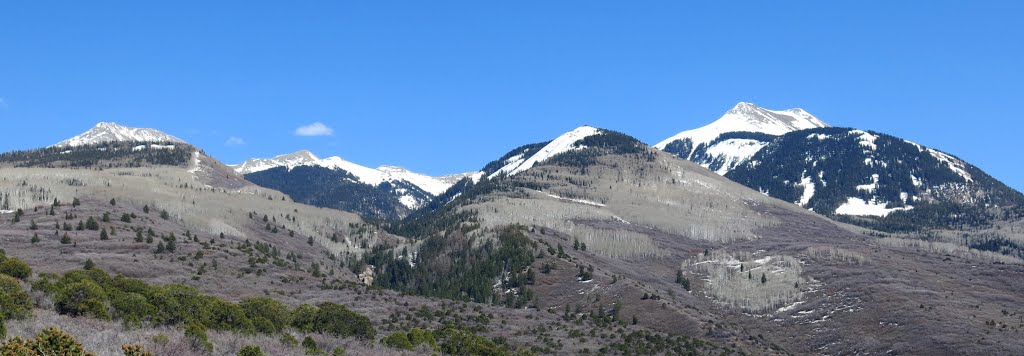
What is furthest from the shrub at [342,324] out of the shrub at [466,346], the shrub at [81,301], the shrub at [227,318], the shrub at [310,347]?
the shrub at [81,301]

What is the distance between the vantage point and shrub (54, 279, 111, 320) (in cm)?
8994

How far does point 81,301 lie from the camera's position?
Result: 3602 inches

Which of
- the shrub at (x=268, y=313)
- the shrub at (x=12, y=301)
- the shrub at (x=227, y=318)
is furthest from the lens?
the shrub at (x=268, y=313)

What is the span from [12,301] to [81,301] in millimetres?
12655

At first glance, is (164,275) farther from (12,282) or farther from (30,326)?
(30,326)

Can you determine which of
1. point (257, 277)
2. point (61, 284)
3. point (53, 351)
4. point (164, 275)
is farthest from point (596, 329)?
point (53, 351)

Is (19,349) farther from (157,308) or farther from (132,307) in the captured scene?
(157,308)

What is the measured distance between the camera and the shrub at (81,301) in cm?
8994

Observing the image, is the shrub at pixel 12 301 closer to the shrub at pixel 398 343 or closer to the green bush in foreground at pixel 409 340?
the shrub at pixel 398 343

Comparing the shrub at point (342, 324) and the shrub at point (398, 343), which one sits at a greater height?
the shrub at point (342, 324)

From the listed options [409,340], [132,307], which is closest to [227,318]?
[132,307]

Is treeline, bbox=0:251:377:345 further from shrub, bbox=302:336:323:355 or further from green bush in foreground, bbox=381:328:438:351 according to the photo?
shrub, bbox=302:336:323:355

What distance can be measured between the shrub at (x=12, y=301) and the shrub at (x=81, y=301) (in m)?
5.09

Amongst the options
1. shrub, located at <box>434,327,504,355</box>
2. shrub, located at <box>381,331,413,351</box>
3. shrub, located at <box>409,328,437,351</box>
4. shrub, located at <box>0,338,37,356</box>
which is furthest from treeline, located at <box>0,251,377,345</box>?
shrub, located at <box>0,338,37,356</box>
